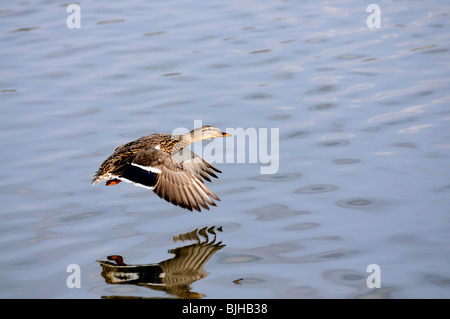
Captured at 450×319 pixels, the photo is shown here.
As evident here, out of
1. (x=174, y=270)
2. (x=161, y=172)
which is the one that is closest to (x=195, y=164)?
(x=161, y=172)

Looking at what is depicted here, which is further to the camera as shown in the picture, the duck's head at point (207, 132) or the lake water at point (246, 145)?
the duck's head at point (207, 132)

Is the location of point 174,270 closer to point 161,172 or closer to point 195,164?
point 161,172

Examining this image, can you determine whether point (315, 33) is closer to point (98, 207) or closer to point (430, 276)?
point (98, 207)

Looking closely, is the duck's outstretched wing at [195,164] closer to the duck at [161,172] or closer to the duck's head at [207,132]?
the duck at [161,172]

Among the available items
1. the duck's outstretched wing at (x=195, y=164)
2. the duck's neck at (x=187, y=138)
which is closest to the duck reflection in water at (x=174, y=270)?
the duck's outstretched wing at (x=195, y=164)

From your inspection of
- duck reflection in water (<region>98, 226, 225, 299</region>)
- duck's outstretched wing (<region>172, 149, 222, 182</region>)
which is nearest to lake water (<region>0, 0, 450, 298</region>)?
duck reflection in water (<region>98, 226, 225, 299</region>)

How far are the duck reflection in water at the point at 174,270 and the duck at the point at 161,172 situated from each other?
0.53m

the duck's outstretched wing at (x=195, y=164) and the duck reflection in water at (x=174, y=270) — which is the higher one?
the duck's outstretched wing at (x=195, y=164)

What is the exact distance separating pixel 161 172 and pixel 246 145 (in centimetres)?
205

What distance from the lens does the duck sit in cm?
738

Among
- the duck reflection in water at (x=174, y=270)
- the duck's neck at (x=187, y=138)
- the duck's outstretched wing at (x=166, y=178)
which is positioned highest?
the duck's neck at (x=187, y=138)

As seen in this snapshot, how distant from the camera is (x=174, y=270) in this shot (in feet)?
21.2

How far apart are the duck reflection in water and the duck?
0.53m

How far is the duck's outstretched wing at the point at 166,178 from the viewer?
7.35 m
